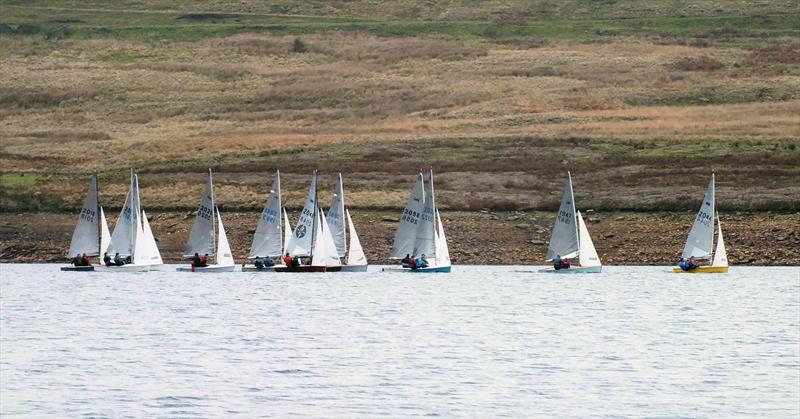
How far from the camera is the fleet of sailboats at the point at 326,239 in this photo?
104875mm

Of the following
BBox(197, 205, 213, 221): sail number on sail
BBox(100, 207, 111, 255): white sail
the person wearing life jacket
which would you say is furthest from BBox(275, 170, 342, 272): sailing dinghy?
the person wearing life jacket

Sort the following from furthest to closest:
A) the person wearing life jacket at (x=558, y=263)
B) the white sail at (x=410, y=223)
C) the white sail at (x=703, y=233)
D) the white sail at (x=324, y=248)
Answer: the white sail at (x=703, y=233)
the white sail at (x=324, y=248)
the person wearing life jacket at (x=558, y=263)
the white sail at (x=410, y=223)

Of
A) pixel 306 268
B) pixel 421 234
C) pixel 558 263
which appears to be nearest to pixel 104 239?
pixel 306 268

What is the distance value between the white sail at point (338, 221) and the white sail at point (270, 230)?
3372mm

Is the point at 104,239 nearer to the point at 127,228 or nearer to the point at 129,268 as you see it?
the point at 127,228

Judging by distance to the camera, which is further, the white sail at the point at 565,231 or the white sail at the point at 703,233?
the white sail at the point at 703,233

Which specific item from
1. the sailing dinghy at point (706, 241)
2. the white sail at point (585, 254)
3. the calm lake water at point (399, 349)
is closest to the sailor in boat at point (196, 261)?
the calm lake water at point (399, 349)

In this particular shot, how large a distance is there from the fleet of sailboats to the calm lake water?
6560mm

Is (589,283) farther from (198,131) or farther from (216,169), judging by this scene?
(198,131)

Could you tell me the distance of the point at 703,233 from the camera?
106 meters

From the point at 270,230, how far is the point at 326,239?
4.25 meters

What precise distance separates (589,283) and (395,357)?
1696 inches

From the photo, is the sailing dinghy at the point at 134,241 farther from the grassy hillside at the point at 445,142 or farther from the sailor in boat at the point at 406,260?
the grassy hillside at the point at 445,142

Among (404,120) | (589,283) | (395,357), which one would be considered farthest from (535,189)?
(395,357)
